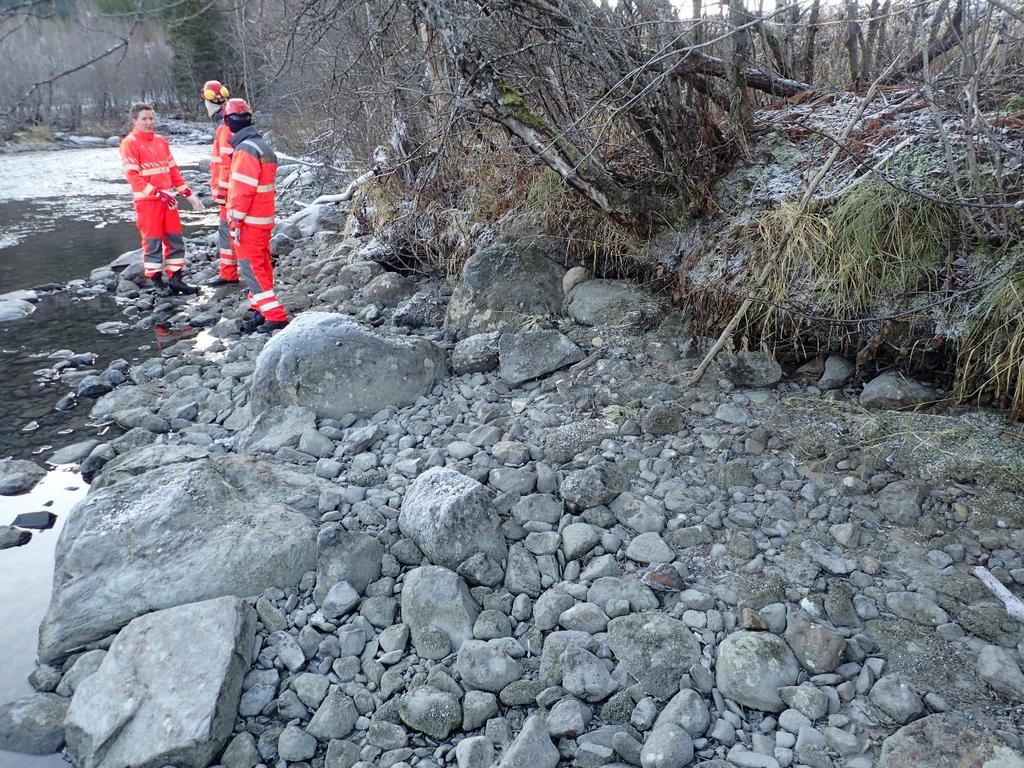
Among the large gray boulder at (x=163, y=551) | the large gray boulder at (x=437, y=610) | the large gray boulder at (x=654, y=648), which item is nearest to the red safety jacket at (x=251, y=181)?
the large gray boulder at (x=163, y=551)

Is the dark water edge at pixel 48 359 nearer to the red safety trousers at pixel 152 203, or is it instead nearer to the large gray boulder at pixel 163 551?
the red safety trousers at pixel 152 203

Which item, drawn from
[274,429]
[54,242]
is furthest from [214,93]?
[274,429]

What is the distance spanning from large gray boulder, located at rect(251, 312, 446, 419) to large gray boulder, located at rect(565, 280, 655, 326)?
0.98m

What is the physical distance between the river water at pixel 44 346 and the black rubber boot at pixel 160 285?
17.4 inches

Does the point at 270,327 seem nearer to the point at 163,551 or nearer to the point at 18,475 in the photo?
the point at 18,475

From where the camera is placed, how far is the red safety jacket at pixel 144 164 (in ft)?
24.6

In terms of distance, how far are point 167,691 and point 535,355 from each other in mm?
2532

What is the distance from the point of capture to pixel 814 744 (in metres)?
1.95

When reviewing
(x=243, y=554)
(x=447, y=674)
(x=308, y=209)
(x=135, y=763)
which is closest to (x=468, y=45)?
(x=243, y=554)

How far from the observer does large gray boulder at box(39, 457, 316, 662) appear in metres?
2.74

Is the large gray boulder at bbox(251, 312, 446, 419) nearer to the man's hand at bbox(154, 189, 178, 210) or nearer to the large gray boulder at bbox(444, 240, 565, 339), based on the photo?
the large gray boulder at bbox(444, 240, 565, 339)

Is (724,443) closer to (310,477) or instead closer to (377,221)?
(310,477)

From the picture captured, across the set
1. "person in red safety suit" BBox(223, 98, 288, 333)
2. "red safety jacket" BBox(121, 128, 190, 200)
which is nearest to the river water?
"person in red safety suit" BBox(223, 98, 288, 333)

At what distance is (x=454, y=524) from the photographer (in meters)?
2.78
